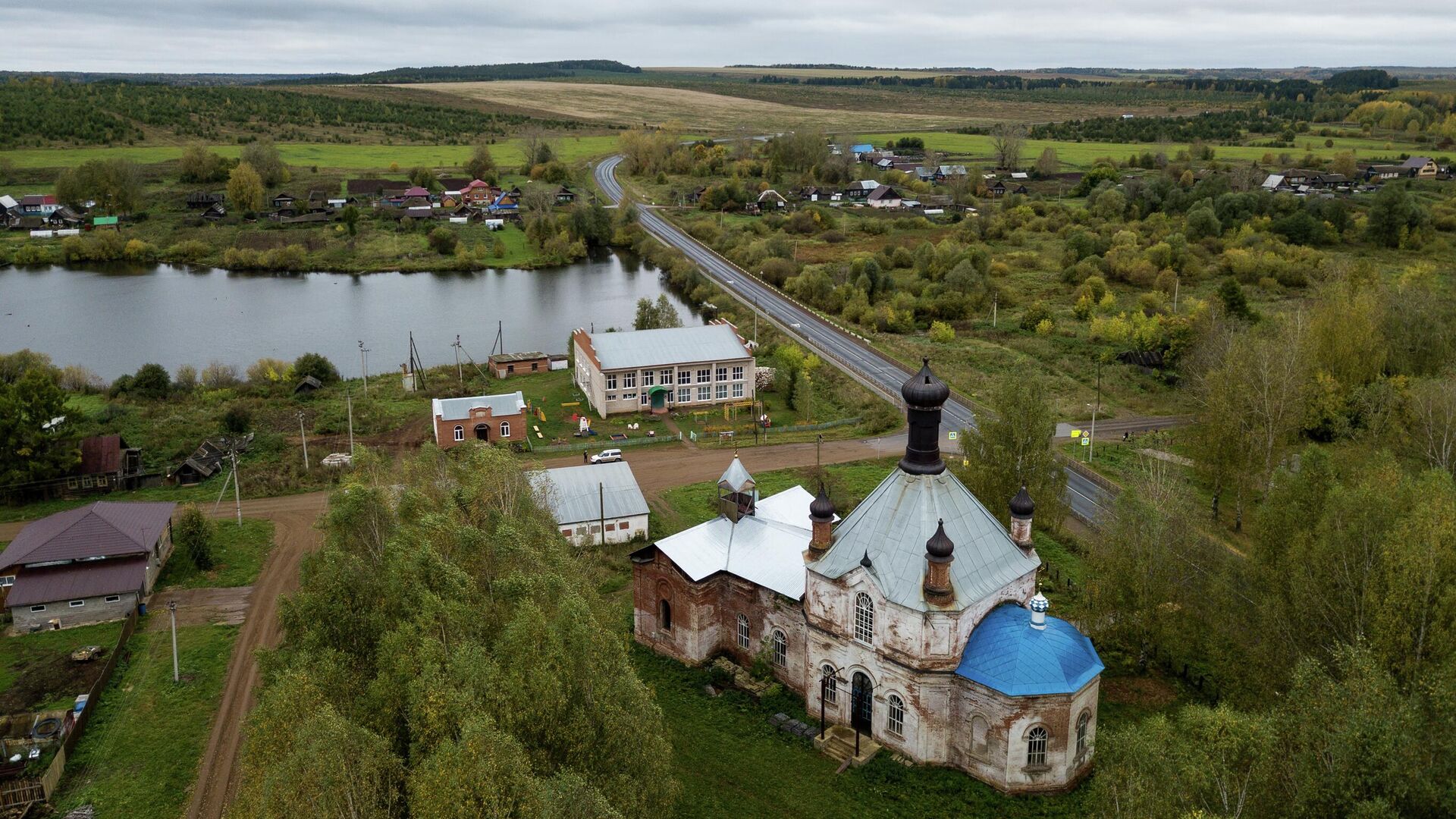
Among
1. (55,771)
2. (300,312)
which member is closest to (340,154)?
(300,312)

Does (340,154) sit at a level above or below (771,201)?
above

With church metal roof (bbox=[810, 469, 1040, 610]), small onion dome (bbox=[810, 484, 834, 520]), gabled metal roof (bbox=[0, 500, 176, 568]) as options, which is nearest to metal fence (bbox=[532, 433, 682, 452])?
gabled metal roof (bbox=[0, 500, 176, 568])

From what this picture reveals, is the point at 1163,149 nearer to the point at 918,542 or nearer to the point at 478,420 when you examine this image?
the point at 478,420

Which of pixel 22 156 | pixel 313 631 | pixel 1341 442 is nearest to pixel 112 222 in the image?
pixel 22 156

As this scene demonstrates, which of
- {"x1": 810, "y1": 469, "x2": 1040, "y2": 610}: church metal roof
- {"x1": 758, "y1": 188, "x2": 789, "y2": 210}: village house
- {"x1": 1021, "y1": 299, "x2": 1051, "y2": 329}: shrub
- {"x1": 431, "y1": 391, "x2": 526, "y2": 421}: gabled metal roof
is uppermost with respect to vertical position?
{"x1": 758, "y1": 188, "x2": 789, "y2": 210}: village house

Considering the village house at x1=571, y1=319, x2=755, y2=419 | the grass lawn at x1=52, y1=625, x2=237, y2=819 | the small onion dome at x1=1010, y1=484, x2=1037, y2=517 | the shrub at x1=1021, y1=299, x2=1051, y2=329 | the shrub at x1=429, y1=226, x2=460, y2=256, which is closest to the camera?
the grass lawn at x1=52, y1=625, x2=237, y2=819

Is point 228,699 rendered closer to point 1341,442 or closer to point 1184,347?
point 1341,442

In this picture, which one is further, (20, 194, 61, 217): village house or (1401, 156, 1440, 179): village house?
(1401, 156, 1440, 179): village house

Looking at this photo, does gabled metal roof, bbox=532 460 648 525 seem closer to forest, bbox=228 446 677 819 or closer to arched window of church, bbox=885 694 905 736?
forest, bbox=228 446 677 819
